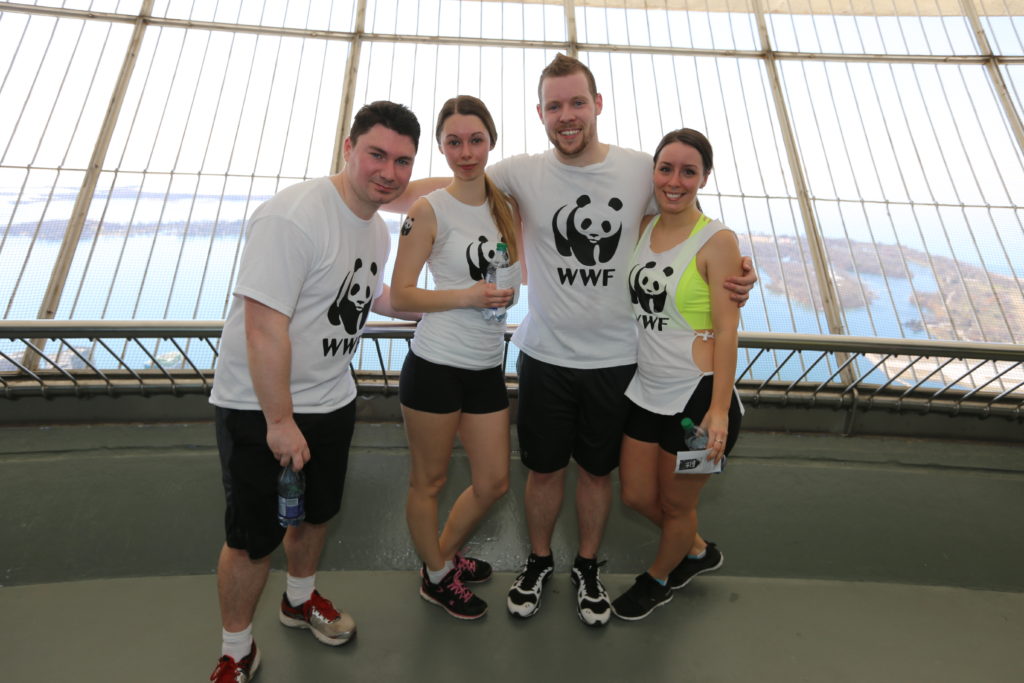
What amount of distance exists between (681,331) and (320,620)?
1.72 meters

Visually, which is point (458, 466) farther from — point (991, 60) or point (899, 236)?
point (991, 60)

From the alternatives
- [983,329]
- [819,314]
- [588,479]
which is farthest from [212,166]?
[983,329]

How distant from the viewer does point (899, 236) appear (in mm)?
4727

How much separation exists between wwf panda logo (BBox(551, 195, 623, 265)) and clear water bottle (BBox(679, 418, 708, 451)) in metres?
0.65

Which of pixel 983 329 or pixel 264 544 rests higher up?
pixel 983 329

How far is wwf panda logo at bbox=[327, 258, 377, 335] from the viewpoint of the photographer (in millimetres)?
1641

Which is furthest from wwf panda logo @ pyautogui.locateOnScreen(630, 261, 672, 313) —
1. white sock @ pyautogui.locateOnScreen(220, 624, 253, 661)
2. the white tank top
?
white sock @ pyautogui.locateOnScreen(220, 624, 253, 661)

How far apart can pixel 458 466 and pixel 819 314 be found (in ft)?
10.9

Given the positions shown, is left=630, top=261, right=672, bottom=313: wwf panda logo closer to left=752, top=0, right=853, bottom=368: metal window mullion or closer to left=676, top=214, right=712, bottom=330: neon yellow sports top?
left=676, top=214, right=712, bottom=330: neon yellow sports top

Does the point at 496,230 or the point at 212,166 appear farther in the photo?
the point at 212,166

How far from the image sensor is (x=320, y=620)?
1982 mm

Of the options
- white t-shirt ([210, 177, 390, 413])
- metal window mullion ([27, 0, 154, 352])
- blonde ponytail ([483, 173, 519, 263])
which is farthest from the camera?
metal window mullion ([27, 0, 154, 352])

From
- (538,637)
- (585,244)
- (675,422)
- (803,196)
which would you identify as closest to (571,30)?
(803,196)

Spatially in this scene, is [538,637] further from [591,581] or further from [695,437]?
[695,437]
